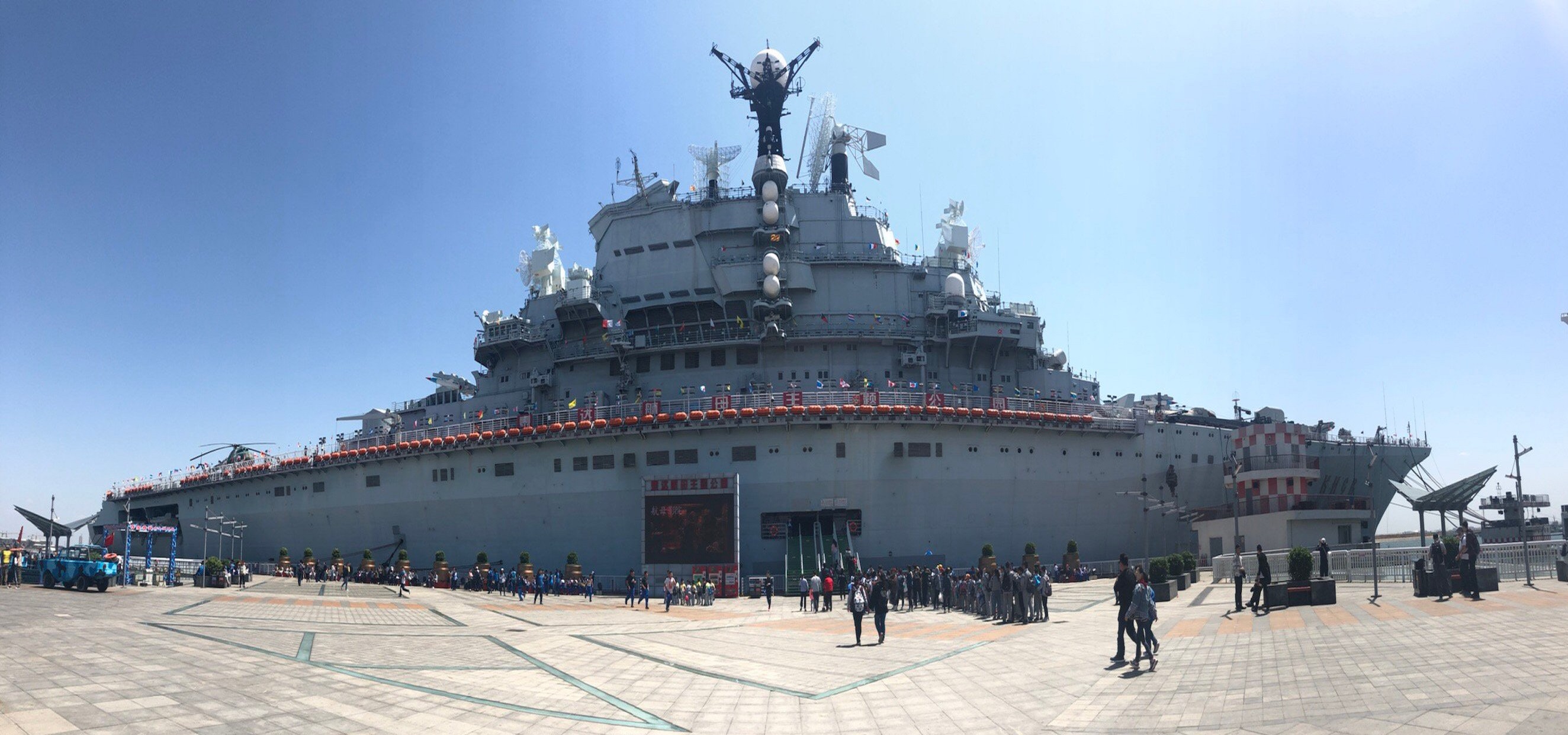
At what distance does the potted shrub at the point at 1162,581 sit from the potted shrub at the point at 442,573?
33.4 meters

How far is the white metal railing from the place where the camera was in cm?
2577

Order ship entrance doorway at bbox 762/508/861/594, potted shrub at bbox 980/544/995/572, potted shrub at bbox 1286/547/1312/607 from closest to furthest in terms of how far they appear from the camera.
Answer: potted shrub at bbox 1286/547/1312/607
potted shrub at bbox 980/544/995/572
ship entrance doorway at bbox 762/508/861/594

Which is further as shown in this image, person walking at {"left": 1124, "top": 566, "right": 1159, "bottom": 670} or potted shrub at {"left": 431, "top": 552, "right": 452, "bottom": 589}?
potted shrub at {"left": 431, "top": 552, "right": 452, "bottom": 589}

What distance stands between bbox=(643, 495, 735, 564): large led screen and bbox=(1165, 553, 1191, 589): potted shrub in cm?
1849

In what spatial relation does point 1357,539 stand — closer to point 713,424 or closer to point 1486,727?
point 713,424

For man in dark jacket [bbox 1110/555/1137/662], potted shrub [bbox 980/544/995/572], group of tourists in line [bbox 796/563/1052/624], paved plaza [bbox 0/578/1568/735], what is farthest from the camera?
potted shrub [bbox 980/544/995/572]

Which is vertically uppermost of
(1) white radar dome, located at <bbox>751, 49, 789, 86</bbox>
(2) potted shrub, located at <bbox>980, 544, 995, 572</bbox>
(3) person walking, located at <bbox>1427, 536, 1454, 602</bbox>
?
(1) white radar dome, located at <bbox>751, 49, 789, 86</bbox>

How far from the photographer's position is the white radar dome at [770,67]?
5753 centimetres

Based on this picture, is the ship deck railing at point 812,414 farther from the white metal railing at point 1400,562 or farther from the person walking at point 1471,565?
the person walking at point 1471,565

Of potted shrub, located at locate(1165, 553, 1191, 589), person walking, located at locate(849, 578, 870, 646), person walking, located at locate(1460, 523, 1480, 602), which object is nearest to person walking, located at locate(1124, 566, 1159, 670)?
person walking, located at locate(849, 578, 870, 646)

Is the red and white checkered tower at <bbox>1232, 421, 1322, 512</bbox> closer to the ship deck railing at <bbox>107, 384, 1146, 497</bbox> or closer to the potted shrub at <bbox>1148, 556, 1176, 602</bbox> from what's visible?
the ship deck railing at <bbox>107, 384, 1146, 497</bbox>

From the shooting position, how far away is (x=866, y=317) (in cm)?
5022

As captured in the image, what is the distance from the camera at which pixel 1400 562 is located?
2848 cm

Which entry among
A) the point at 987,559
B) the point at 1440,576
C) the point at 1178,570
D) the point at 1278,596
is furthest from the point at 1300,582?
the point at 987,559
